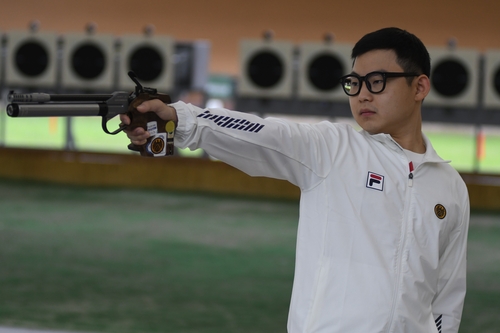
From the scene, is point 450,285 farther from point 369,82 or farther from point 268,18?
point 268,18

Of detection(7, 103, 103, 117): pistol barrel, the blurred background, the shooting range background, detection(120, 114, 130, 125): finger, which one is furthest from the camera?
the shooting range background

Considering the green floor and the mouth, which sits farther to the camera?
the green floor

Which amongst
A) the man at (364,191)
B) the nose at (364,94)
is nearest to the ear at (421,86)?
the man at (364,191)

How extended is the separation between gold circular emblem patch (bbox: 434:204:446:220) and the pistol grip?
0.47 m

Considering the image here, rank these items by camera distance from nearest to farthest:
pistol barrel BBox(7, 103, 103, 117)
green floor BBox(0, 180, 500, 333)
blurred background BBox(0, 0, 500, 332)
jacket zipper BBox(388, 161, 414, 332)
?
pistol barrel BBox(7, 103, 103, 117) < jacket zipper BBox(388, 161, 414, 332) < green floor BBox(0, 180, 500, 333) < blurred background BBox(0, 0, 500, 332)

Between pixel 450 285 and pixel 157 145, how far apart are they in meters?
0.58

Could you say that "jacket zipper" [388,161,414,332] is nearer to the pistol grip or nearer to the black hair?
the black hair

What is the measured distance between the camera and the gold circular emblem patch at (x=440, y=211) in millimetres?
1220

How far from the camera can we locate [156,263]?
338cm

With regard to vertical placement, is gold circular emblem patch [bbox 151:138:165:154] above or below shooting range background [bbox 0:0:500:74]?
below

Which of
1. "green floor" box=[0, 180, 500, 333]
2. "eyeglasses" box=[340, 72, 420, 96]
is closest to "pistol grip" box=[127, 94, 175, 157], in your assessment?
"eyeglasses" box=[340, 72, 420, 96]

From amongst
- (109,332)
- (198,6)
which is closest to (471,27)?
(198,6)

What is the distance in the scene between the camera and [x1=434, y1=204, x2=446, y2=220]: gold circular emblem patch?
4.00 ft

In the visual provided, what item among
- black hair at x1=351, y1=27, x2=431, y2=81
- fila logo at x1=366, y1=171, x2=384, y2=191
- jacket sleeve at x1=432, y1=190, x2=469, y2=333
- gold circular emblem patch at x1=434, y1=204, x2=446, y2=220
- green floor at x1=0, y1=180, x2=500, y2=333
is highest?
black hair at x1=351, y1=27, x2=431, y2=81
